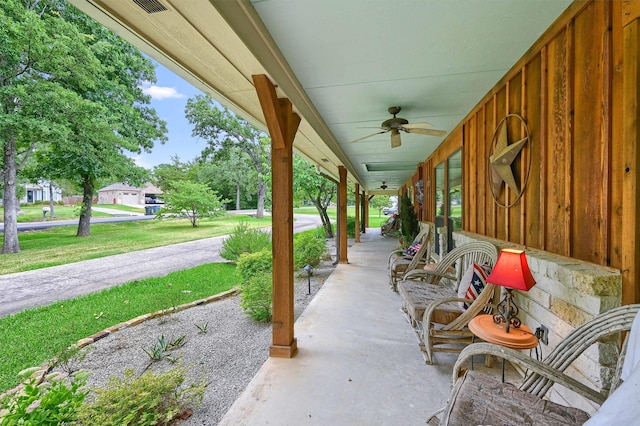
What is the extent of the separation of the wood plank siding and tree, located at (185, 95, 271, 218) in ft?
70.6

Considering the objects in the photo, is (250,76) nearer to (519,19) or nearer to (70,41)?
(519,19)

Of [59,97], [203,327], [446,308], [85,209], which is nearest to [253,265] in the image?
[203,327]

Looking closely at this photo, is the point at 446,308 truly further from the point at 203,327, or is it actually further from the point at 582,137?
the point at 203,327

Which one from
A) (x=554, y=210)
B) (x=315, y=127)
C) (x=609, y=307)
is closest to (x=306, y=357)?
(x=609, y=307)

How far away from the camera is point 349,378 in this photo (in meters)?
2.29

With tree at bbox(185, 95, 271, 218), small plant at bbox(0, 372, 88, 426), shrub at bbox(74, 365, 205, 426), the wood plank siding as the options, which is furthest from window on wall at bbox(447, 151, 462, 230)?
tree at bbox(185, 95, 271, 218)

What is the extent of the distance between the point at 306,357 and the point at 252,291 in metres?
1.48

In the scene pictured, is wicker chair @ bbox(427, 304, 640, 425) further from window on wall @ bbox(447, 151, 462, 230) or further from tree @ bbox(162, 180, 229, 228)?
tree @ bbox(162, 180, 229, 228)

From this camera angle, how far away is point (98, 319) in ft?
13.4

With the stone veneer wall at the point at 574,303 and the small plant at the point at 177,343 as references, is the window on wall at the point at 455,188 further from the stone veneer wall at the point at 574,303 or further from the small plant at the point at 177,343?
the small plant at the point at 177,343

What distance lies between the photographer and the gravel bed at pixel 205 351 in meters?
2.29

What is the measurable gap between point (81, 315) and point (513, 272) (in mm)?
5577

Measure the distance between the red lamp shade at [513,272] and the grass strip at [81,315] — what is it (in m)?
4.27

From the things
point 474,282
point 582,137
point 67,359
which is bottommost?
point 67,359
